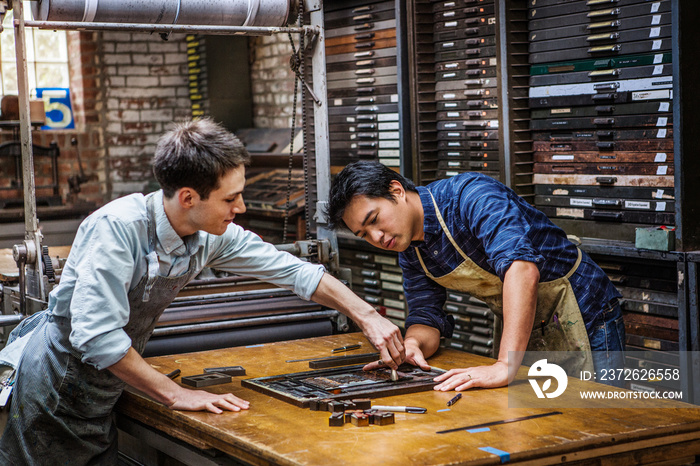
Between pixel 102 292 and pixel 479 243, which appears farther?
pixel 479 243

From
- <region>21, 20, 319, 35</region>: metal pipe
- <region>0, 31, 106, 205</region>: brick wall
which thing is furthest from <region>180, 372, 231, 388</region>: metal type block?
<region>0, 31, 106, 205</region>: brick wall

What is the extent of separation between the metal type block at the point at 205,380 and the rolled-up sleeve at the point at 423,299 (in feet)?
2.05

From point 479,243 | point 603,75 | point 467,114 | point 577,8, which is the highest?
point 577,8

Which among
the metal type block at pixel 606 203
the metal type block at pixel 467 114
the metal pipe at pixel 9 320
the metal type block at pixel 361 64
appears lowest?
the metal pipe at pixel 9 320

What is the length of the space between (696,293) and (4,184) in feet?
18.3

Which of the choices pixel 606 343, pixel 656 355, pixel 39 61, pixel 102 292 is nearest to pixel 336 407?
pixel 102 292

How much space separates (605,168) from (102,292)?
250 centimetres

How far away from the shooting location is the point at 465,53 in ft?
14.3

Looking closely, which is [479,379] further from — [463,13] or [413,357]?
[463,13]

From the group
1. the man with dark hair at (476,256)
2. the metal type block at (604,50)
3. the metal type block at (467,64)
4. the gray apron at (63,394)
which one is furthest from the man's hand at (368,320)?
the metal type block at (467,64)

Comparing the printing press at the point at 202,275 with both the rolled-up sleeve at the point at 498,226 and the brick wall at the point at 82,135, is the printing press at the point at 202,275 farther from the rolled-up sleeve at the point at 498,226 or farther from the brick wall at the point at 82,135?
the brick wall at the point at 82,135

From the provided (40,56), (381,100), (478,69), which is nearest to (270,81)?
(40,56)

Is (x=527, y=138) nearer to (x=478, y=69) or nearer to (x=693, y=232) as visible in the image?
(x=478, y=69)

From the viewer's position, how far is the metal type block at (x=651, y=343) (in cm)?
343
